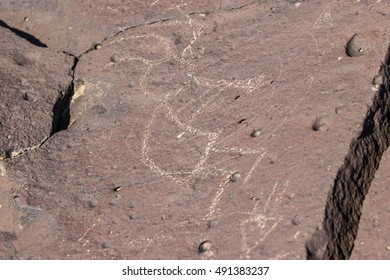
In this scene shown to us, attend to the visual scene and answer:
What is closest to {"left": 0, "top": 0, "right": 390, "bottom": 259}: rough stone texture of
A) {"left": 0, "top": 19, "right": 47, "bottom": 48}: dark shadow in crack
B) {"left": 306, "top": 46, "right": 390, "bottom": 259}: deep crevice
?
{"left": 306, "top": 46, "right": 390, "bottom": 259}: deep crevice

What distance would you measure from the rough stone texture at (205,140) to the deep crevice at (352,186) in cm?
3

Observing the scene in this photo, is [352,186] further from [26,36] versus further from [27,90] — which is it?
[26,36]

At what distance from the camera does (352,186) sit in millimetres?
2543

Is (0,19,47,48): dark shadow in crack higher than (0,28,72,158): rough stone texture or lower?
higher

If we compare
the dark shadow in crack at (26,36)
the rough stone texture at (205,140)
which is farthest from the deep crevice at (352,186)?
the dark shadow in crack at (26,36)

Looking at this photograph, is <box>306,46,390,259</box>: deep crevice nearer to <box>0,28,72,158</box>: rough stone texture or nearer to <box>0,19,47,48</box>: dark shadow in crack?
<box>0,28,72,158</box>: rough stone texture

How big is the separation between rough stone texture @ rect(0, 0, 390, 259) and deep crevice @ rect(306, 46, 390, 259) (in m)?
0.03

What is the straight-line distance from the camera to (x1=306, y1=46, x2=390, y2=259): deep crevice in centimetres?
244

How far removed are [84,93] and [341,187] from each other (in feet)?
3.92

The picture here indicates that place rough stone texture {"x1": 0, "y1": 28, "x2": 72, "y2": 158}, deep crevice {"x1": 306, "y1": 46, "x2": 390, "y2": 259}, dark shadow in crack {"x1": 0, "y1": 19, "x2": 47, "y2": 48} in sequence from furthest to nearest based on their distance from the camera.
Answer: dark shadow in crack {"x1": 0, "y1": 19, "x2": 47, "y2": 48} → rough stone texture {"x1": 0, "y1": 28, "x2": 72, "y2": 158} → deep crevice {"x1": 306, "y1": 46, "x2": 390, "y2": 259}

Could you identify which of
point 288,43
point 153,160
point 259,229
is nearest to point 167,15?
point 288,43

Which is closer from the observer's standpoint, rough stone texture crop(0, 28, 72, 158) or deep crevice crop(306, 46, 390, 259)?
deep crevice crop(306, 46, 390, 259)

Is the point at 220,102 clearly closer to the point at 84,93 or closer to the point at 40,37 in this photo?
the point at 84,93

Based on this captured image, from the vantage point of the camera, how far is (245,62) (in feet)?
9.75
